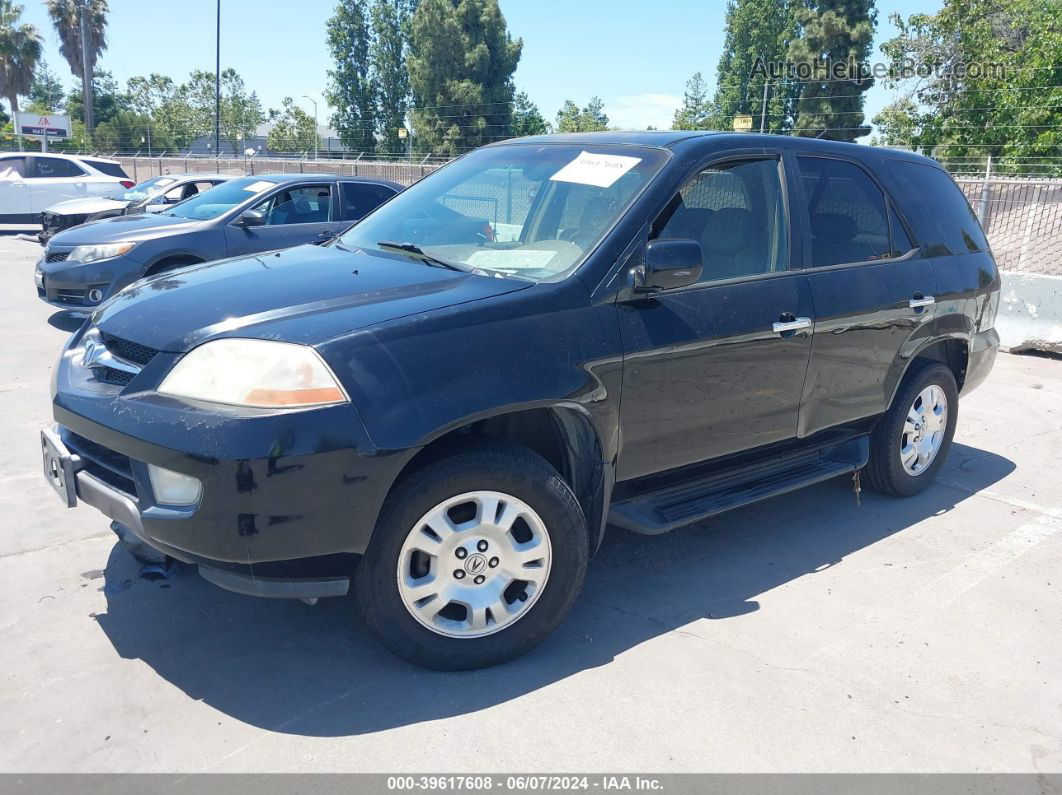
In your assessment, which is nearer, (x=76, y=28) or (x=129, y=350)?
(x=129, y=350)

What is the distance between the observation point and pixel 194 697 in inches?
114

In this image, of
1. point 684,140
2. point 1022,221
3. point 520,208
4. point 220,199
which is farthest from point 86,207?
point 1022,221

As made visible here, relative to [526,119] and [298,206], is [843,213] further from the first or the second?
[526,119]

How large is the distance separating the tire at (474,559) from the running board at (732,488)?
1.19 ft

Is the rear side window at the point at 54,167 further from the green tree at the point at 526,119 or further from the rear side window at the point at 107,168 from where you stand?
the green tree at the point at 526,119

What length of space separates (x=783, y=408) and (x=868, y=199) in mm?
1406

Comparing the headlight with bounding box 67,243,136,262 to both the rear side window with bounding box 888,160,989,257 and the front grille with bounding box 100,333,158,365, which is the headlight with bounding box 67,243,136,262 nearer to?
the front grille with bounding box 100,333,158,365

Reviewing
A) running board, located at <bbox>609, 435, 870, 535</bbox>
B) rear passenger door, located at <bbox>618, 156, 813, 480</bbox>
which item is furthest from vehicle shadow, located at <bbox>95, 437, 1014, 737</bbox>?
rear passenger door, located at <bbox>618, 156, 813, 480</bbox>

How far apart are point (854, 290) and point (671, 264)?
1452mm

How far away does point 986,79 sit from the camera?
81.0ft

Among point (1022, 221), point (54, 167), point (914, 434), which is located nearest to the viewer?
point (914, 434)

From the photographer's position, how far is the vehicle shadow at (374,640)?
2.92m

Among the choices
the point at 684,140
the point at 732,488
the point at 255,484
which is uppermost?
the point at 684,140

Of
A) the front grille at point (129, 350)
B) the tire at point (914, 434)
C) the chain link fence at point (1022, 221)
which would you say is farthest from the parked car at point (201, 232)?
the chain link fence at point (1022, 221)
